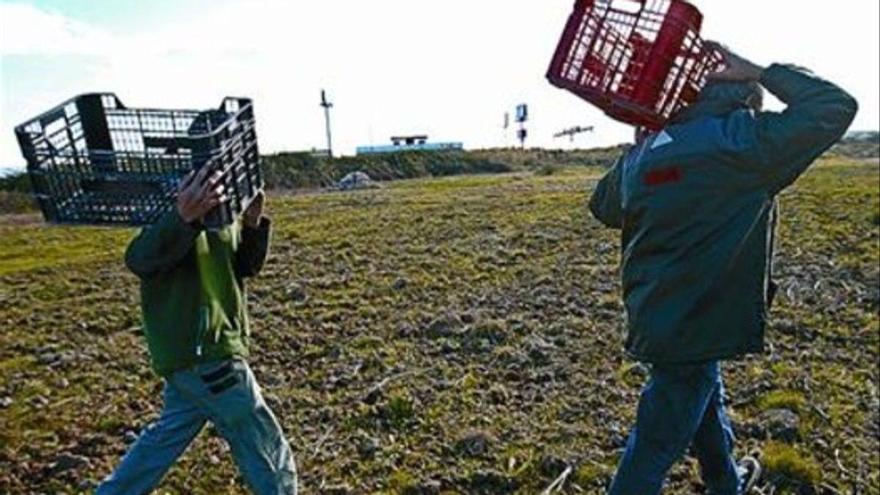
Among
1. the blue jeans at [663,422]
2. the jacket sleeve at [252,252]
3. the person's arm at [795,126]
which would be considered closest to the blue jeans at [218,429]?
the jacket sleeve at [252,252]

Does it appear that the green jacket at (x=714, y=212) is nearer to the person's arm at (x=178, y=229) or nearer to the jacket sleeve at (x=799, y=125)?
the jacket sleeve at (x=799, y=125)

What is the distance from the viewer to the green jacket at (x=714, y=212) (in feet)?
9.41

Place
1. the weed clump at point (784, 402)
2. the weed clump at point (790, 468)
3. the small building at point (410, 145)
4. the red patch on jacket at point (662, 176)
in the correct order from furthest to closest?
1. the small building at point (410, 145)
2. the weed clump at point (784, 402)
3. the weed clump at point (790, 468)
4. the red patch on jacket at point (662, 176)

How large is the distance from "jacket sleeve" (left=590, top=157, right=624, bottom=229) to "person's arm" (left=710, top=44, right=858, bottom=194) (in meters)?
0.61

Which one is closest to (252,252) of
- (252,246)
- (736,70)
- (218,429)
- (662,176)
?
(252,246)

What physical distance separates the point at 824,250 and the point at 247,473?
875cm

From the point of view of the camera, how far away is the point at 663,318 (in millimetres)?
3076

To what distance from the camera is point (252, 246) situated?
144 inches

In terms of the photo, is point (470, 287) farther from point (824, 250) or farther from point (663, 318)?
point (663, 318)

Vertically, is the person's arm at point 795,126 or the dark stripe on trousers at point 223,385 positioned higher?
the person's arm at point 795,126

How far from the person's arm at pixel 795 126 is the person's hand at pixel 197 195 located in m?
1.84

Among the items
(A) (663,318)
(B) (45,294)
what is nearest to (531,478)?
(A) (663,318)

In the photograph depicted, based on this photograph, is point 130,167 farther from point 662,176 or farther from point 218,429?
point 662,176

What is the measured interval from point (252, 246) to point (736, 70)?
6.67ft
